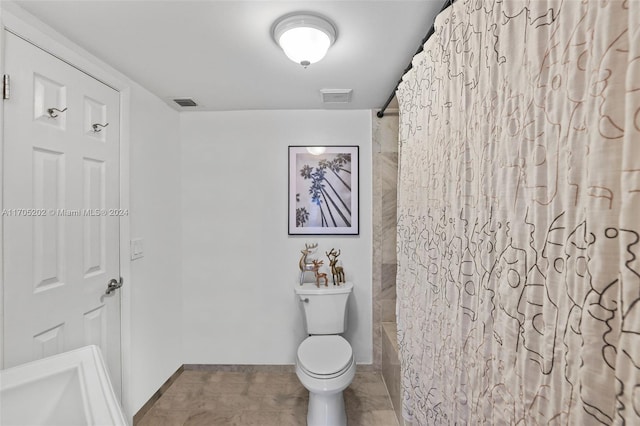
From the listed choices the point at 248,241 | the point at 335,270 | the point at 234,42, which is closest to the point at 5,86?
the point at 234,42

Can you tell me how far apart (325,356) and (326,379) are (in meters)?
0.17

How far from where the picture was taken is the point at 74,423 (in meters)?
0.91

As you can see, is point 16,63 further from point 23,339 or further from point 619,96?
point 619,96

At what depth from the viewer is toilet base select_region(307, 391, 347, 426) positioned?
171 centimetres

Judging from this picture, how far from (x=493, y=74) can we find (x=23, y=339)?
6.47 ft

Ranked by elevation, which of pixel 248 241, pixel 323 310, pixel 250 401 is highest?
pixel 248 241

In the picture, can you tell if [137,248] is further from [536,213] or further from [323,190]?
[536,213]

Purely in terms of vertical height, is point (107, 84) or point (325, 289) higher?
point (107, 84)

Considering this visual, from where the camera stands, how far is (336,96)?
208 centimetres

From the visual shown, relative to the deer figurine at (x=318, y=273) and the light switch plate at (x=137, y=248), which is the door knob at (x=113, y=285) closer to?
the light switch plate at (x=137, y=248)

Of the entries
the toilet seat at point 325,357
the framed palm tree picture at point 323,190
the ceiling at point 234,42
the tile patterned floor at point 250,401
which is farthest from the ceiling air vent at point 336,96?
the tile patterned floor at point 250,401

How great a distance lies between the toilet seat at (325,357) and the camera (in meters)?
1.67

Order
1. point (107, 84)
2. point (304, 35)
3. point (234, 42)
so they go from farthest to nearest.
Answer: point (107, 84)
point (234, 42)
point (304, 35)

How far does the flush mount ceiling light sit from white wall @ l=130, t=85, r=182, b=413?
1.18m
